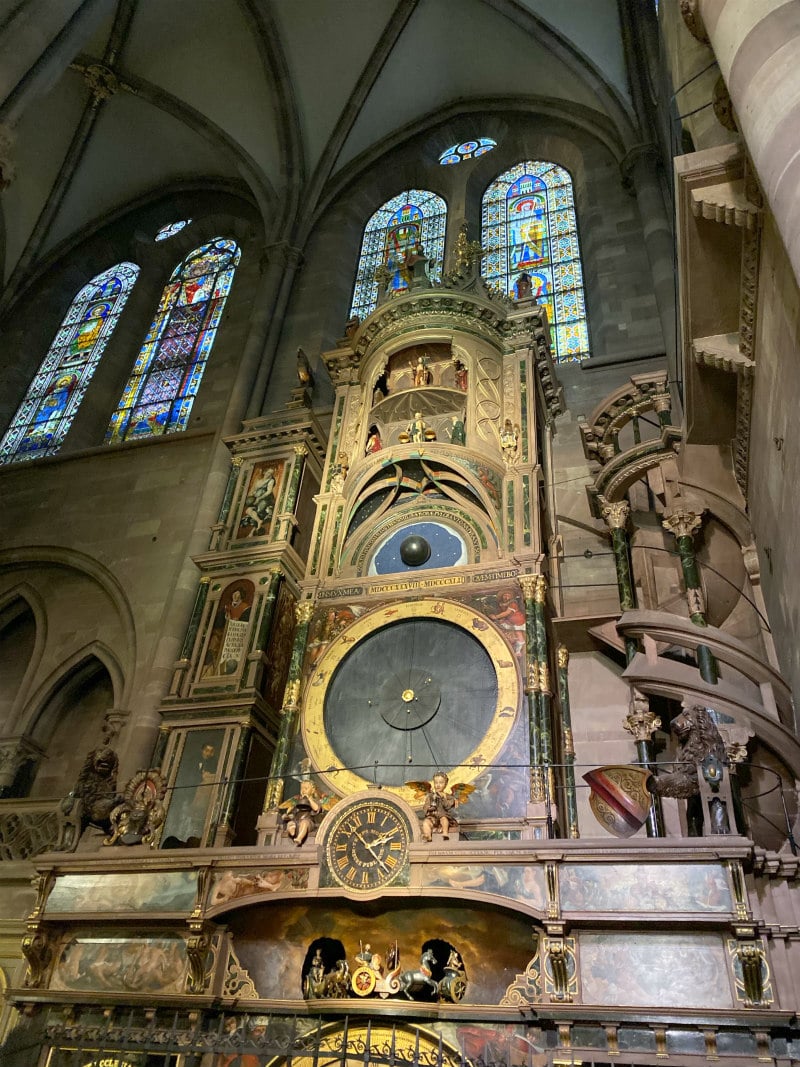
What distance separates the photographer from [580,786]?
8.05 meters

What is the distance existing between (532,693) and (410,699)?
45.5 inches

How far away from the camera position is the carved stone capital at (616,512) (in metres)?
9.19

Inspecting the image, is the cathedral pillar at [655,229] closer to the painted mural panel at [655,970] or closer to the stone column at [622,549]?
the stone column at [622,549]

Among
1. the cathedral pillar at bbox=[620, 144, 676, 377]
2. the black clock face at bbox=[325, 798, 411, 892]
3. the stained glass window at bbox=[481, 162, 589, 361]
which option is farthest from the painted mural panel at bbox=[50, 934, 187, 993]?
the stained glass window at bbox=[481, 162, 589, 361]

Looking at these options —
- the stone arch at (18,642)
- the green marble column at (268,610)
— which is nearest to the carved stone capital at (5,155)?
the stone arch at (18,642)

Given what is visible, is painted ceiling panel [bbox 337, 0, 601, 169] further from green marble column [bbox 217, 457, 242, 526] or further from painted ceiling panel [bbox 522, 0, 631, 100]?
green marble column [bbox 217, 457, 242, 526]

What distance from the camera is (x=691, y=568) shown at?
8.30m

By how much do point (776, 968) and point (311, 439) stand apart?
26.6 feet

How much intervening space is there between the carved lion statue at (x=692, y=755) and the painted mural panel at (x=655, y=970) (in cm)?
99

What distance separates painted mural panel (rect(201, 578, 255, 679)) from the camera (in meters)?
9.61

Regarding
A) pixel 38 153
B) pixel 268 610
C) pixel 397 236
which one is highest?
pixel 38 153

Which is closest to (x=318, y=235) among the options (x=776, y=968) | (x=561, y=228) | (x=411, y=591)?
(x=561, y=228)

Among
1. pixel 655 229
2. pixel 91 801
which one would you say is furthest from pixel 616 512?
pixel 655 229

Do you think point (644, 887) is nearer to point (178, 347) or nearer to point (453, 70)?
point (178, 347)
